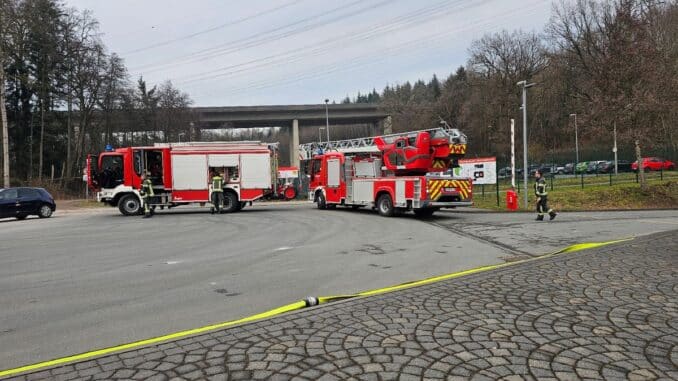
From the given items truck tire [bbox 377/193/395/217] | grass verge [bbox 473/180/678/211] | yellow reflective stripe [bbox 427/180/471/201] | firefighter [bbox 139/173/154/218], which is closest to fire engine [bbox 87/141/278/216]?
firefighter [bbox 139/173/154/218]

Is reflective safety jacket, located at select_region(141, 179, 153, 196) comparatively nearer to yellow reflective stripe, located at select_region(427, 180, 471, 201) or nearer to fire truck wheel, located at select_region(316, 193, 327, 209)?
fire truck wheel, located at select_region(316, 193, 327, 209)

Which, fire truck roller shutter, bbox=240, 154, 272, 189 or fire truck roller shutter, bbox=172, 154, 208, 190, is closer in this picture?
fire truck roller shutter, bbox=172, 154, 208, 190

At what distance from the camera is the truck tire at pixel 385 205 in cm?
1942

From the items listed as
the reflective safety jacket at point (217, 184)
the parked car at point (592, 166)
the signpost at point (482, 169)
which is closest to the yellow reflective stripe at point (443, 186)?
the signpost at point (482, 169)

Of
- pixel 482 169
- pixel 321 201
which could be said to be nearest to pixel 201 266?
pixel 321 201

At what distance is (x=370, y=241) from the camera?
1193 centimetres

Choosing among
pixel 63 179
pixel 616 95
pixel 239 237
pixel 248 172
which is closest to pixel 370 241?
pixel 239 237

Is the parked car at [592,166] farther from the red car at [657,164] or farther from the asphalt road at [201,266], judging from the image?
the asphalt road at [201,266]

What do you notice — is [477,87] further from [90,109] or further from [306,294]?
[306,294]

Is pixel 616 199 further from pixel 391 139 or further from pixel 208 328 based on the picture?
pixel 208 328

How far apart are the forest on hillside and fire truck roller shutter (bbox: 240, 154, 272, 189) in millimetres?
15624

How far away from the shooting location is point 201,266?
341 inches

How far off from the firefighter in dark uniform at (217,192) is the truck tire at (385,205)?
279 inches

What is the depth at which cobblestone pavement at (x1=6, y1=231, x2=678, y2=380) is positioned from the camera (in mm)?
3578
